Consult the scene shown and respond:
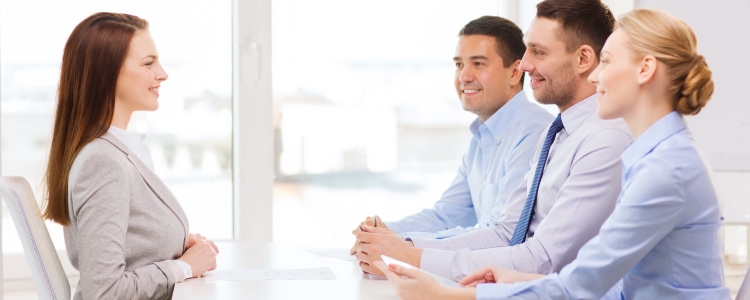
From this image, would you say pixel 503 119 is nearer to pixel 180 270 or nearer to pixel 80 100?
pixel 180 270

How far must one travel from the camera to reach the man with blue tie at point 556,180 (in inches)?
76.7

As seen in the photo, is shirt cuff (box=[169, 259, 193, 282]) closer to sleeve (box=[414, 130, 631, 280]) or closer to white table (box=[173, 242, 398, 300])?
white table (box=[173, 242, 398, 300])

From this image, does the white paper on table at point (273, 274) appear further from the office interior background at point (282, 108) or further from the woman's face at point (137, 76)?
the office interior background at point (282, 108)

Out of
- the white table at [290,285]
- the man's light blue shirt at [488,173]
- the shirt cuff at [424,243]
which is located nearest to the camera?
the white table at [290,285]

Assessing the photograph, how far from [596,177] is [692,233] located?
35 cm

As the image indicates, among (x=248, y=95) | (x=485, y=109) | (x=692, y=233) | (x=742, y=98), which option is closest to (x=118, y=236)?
(x=692, y=233)

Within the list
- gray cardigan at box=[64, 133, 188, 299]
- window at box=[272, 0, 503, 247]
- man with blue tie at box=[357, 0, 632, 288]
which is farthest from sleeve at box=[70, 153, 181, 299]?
window at box=[272, 0, 503, 247]

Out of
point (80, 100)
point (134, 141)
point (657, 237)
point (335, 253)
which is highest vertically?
point (80, 100)

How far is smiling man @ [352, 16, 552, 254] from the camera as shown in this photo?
288 centimetres

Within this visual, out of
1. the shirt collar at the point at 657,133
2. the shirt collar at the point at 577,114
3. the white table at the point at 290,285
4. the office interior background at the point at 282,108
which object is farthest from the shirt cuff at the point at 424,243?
the office interior background at the point at 282,108

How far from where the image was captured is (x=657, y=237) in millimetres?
1592

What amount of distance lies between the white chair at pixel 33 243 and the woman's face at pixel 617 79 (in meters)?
1.27

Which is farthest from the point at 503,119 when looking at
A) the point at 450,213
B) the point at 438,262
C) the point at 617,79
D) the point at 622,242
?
the point at 622,242

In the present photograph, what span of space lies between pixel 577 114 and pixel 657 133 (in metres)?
0.56
